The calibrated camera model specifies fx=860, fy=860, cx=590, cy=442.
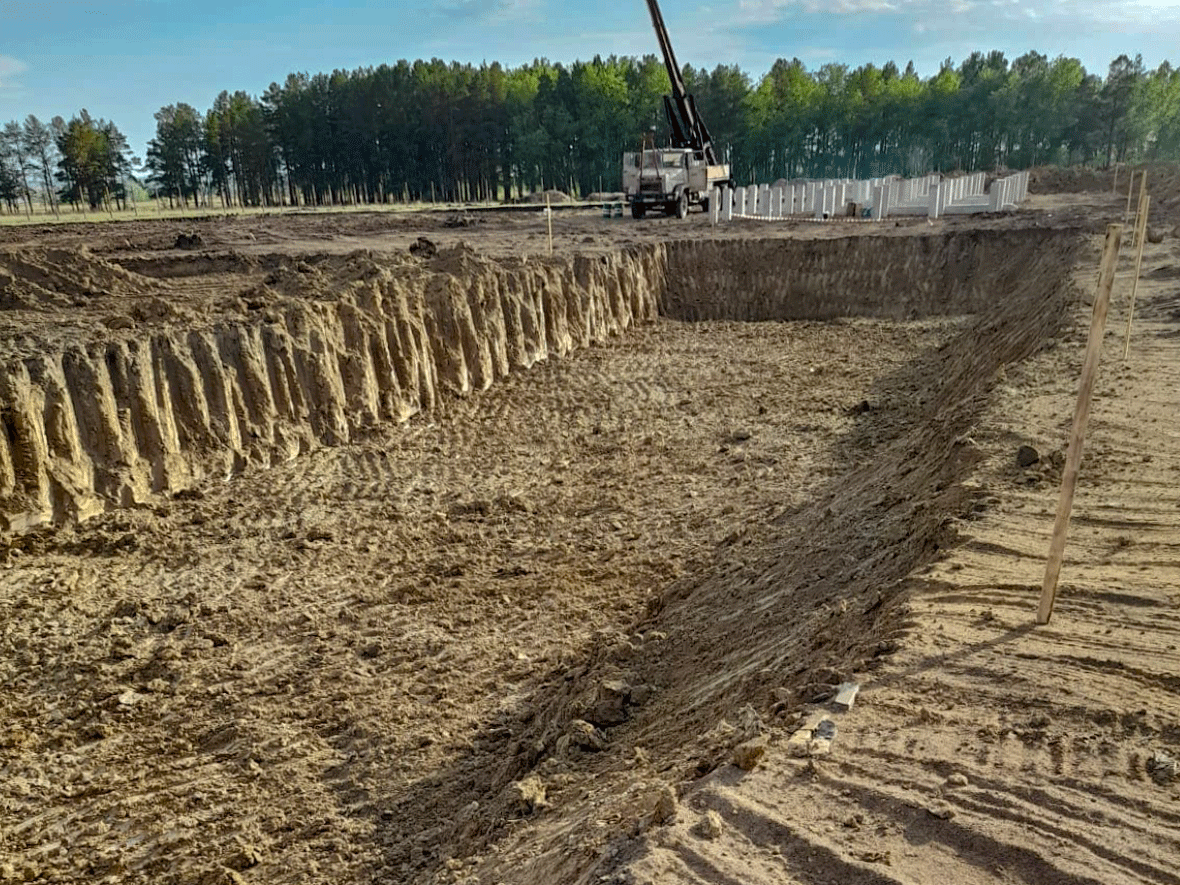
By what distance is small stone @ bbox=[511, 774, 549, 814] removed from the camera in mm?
4586

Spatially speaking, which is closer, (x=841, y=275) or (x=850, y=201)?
(x=841, y=275)

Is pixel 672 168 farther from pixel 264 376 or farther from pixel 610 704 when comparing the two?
pixel 610 704

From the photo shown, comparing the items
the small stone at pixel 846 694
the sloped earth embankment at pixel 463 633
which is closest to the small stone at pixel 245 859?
the sloped earth embankment at pixel 463 633

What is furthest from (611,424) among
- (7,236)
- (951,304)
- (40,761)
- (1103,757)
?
(7,236)

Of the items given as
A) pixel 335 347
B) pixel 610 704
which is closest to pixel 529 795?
pixel 610 704

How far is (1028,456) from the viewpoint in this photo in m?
7.18

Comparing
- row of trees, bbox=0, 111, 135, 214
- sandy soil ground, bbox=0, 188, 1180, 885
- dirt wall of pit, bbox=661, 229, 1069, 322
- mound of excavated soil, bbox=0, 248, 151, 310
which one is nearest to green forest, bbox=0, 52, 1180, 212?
row of trees, bbox=0, 111, 135, 214

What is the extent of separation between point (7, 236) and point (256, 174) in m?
35.0

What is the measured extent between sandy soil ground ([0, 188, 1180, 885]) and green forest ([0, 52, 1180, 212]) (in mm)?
49558

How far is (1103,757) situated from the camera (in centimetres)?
358

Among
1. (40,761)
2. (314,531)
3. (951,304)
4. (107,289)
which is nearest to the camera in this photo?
(40,761)

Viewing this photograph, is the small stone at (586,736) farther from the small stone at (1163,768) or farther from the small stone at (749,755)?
the small stone at (1163,768)

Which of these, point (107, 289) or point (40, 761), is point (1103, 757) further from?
point (107, 289)

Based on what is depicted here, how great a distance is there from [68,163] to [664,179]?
4082 cm
